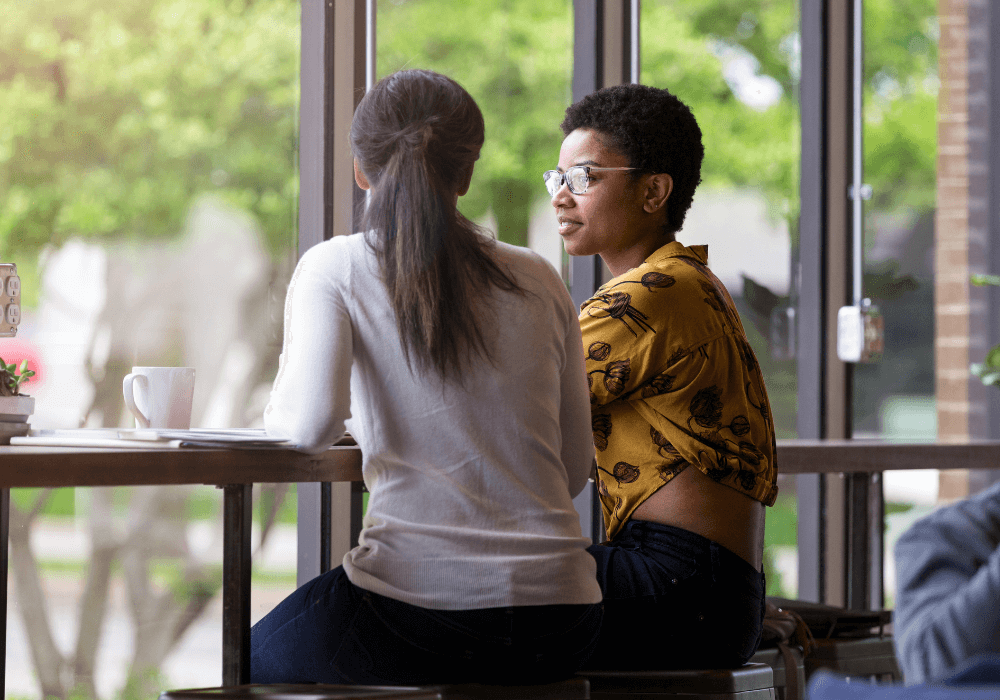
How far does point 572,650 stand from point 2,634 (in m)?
1.03

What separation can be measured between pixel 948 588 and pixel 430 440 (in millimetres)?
561

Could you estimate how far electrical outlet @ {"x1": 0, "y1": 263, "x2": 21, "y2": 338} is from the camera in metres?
1.66

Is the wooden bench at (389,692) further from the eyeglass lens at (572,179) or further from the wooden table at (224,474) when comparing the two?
the eyeglass lens at (572,179)

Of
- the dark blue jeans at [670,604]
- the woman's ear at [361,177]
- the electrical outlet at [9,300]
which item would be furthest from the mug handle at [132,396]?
the dark blue jeans at [670,604]

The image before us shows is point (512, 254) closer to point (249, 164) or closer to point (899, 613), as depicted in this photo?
point (899, 613)

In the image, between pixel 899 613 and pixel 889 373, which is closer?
pixel 899 613

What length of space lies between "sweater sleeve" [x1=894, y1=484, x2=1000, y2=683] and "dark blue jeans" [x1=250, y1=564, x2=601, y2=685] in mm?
411

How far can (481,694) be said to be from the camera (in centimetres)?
125

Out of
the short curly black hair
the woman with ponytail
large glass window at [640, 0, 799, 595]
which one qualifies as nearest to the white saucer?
the woman with ponytail

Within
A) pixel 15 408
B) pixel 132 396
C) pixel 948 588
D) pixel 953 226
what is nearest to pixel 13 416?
pixel 15 408

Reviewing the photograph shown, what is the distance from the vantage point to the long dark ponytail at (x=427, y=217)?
126 cm

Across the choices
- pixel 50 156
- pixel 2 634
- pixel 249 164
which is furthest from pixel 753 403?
pixel 50 156

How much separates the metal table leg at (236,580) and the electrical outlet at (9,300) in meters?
0.48

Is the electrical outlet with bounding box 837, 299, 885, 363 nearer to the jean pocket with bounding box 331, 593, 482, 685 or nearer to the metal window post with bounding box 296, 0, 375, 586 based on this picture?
the metal window post with bounding box 296, 0, 375, 586
